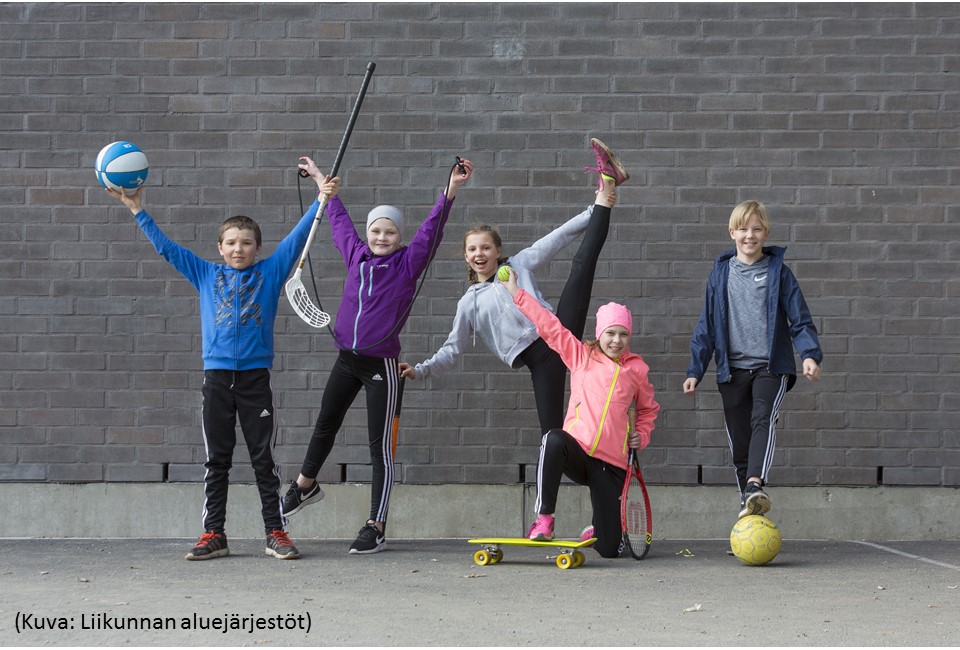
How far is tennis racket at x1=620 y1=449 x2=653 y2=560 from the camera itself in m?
6.00

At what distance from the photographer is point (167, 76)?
7312 mm

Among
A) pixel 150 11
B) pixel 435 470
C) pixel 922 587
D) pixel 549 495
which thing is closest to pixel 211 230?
pixel 150 11

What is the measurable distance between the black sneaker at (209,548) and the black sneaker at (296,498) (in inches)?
16.8

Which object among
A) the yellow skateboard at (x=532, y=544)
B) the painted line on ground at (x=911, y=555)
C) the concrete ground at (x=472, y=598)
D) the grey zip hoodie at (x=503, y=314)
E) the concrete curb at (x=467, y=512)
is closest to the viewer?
the concrete ground at (x=472, y=598)

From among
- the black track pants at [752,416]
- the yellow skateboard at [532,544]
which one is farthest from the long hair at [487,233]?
A: the yellow skateboard at [532,544]

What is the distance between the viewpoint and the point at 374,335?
629 cm

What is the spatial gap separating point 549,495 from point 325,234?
2523mm

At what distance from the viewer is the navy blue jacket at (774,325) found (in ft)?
19.9

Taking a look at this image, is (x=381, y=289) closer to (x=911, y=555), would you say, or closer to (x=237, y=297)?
(x=237, y=297)

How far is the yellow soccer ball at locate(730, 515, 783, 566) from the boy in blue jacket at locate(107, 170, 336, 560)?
2.44m

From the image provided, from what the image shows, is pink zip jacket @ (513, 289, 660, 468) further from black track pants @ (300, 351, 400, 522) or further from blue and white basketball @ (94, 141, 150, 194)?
→ blue and white basketball @ (94, 141, 150, 194)

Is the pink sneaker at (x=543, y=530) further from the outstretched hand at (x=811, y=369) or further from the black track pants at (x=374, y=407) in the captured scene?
the outstretched hand at (x=811, y=369)

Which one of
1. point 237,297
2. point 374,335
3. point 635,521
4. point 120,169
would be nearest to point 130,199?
point 120,169

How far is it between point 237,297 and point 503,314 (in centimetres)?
155
